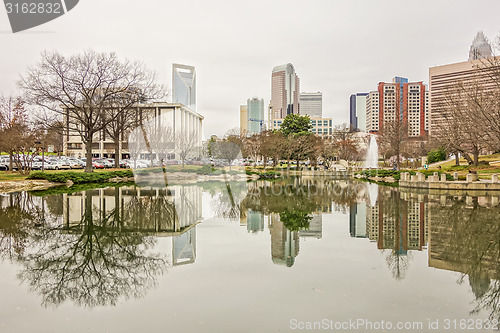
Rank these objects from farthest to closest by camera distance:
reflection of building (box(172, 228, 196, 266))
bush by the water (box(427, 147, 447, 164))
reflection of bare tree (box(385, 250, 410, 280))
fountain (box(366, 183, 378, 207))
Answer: bush by the water (box(427, 147, 447, 164)) < fountain (box(366, 183, 378, 207)) < reflection of building (box(172, 228, 196, 266)) < reflection of bare tree (box(385, 250, 410, 280))

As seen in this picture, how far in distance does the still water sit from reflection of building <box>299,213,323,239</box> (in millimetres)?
42

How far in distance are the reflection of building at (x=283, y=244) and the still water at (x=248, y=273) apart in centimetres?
5

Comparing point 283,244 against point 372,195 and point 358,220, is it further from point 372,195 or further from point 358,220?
point 372,195

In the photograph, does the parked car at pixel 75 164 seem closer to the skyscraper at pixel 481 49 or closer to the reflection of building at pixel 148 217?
the reflection of building at pixel 148 217

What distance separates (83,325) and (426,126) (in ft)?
668

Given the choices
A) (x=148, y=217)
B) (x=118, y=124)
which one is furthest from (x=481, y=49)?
(x=148, y=217)

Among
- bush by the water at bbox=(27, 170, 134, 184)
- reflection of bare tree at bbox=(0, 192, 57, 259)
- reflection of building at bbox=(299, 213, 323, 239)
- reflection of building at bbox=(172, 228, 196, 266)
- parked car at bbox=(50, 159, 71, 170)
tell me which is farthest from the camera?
parked car at bbox=(50, 159, 71, 170)

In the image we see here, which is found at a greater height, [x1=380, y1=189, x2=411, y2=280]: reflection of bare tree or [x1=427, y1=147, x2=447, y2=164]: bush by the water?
[x1=427, y1=147, x2=447, y2=164]: bush by the water

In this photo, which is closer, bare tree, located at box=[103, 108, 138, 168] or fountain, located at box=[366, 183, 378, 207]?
fountain, located at box=[366, 183, 378, 207]

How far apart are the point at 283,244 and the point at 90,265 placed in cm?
504

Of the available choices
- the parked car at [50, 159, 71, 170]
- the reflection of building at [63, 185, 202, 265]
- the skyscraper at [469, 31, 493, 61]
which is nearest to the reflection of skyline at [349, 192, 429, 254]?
the reflection of building at [63, 185, 202, 265]

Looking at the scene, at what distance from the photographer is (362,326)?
209 inches

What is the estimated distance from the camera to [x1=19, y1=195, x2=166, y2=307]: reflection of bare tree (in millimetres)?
6699

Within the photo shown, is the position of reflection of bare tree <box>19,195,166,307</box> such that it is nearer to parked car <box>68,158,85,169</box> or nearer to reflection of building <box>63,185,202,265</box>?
reflection of building <box>63,185,202,265</box>
